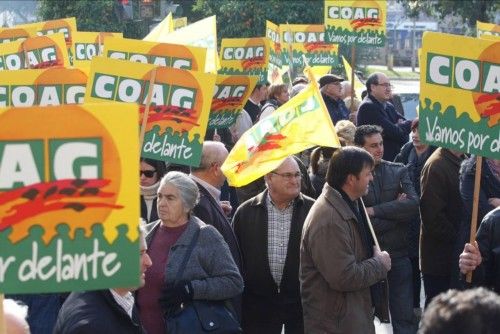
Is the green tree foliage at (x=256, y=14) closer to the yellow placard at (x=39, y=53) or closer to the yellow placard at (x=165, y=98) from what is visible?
the yellow placard at (x=39, y=53)

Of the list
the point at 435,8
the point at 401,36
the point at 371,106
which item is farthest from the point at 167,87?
the point at 401,36

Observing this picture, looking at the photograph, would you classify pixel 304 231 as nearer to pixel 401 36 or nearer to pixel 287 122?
pixel 287 122

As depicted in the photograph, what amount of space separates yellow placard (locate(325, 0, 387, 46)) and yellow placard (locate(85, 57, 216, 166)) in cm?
906

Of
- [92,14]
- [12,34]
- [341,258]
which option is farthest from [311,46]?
[92,14]

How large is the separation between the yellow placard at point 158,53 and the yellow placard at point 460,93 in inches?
110

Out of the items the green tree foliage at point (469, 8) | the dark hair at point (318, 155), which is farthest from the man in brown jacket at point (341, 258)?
the green tree foliage at point (469, 8)

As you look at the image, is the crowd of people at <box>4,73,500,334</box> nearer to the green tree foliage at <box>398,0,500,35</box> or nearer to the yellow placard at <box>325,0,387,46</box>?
the yellow placard at <box>325,0,387,46</box>

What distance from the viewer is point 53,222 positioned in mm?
3951

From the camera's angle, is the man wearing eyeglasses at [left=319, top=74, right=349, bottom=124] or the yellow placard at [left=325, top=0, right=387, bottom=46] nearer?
the man wearing eyeglasses at [left=319, top=74, right=349, bottom=124]

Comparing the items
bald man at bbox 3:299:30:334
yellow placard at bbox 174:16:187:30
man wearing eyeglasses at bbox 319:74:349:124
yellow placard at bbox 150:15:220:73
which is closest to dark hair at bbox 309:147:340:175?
yellow placard at bbox 150:15:220:73

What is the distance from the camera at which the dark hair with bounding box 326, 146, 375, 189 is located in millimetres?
6242

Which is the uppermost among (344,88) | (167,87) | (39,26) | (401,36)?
(167,87)

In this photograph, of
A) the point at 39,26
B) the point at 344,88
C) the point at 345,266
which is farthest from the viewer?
the point at 344,88

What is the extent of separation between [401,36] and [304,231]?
88.8m
